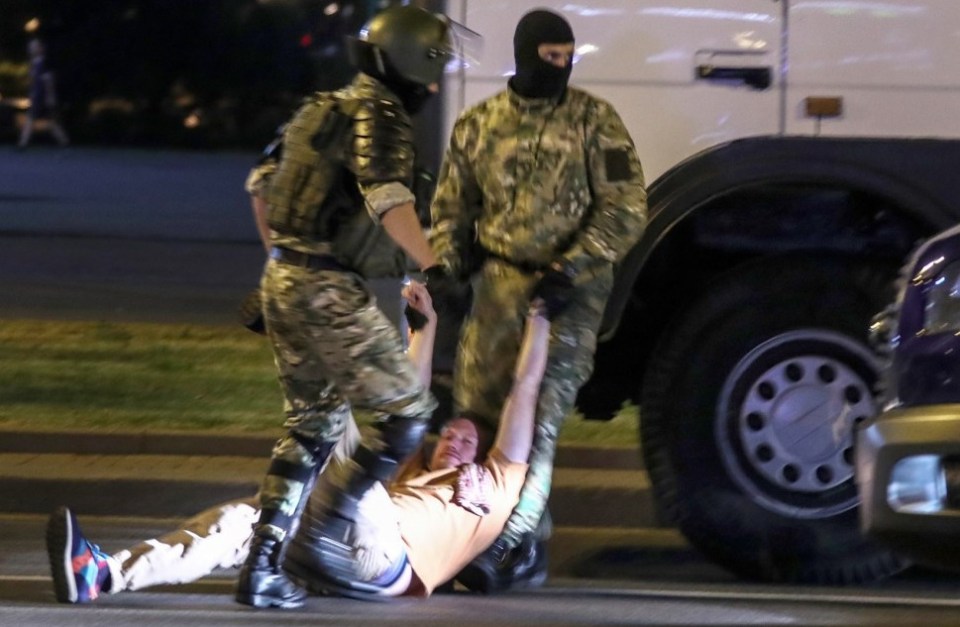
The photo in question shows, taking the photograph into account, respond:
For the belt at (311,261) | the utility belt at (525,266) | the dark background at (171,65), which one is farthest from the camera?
the dark background at (171,65)

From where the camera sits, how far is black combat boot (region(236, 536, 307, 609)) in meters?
5.01

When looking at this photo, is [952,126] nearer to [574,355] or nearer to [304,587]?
[574,355]

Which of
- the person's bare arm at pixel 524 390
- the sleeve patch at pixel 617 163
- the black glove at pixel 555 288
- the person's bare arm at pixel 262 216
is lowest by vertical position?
the person's bare arm at pixel 524 390

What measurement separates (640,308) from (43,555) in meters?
2.29

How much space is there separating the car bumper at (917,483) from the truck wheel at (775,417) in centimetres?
122

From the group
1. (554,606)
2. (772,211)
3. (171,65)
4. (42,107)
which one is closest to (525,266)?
(772,211)

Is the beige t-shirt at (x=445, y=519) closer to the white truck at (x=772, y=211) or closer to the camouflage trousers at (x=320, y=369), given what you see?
the camouflage trousers at (x=320, y=369)

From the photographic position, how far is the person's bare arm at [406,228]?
4.70 meters

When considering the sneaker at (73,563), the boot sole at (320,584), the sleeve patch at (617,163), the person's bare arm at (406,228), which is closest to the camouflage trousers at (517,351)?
the sleeve patch at (617,163)

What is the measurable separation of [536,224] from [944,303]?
4.86 ft

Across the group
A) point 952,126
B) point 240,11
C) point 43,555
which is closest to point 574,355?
point 952,126

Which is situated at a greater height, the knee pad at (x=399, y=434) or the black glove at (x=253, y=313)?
the black glove at (x=253, y=313)

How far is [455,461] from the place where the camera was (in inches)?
219

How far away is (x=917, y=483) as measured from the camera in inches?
170
